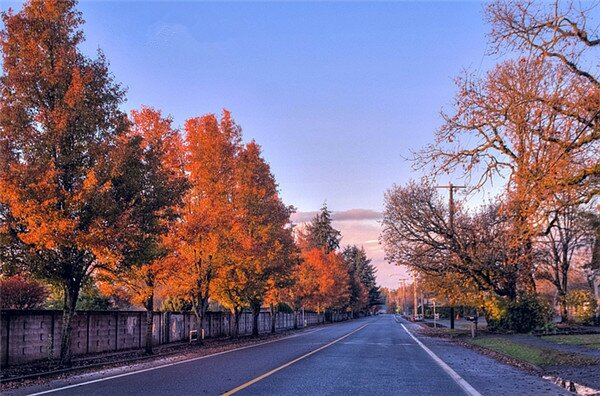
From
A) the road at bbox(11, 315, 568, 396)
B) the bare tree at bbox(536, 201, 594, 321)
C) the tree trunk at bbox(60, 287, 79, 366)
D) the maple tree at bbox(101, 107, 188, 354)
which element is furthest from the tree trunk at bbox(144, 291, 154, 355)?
the bare tree at bbox(536, 201, 594, 321)

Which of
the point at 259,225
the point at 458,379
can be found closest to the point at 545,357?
the point at 458,379

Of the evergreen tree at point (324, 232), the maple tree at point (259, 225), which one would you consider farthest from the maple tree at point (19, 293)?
the evergreen tree at point (324, 232)

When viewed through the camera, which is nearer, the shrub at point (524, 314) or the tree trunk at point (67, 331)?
the tree trunk at point (67, 331)

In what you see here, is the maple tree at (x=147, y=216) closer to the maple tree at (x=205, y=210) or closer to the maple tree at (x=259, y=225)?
the maple tree at (x=205, y=210)

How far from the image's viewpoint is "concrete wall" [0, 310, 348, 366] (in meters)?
19.0

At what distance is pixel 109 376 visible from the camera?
554 inches

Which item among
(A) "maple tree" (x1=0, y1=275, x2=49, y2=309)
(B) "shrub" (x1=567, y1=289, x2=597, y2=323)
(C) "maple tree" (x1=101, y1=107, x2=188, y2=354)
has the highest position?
(C) "maple tree" (x1=101, y1=107, x2=188, y2=354)

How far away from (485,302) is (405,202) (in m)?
8.51

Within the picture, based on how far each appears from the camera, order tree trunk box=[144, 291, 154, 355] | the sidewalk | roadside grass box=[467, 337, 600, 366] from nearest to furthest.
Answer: the sidewalk
roadside grass box=[467, 337, 600, 366]
tree trunk box=[144, 291, 154, 355]

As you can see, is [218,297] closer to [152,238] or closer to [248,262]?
[248,262]

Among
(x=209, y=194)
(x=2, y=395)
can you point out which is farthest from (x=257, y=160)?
(x=2, y=395)

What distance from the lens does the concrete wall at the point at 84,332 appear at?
62.5 feet

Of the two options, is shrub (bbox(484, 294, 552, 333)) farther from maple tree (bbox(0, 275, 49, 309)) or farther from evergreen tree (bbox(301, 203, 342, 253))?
evergreen tree (bbox(301, 203, 342, 253))

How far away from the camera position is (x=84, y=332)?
23.4 metres
